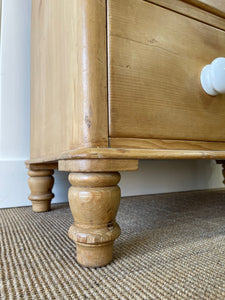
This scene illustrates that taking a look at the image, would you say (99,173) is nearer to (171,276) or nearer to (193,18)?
(171,276)

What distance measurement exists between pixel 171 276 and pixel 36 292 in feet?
0.58

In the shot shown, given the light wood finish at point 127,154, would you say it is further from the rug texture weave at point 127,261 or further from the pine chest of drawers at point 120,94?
the rug texture weave at point 127,261

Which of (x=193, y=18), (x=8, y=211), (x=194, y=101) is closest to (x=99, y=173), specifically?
(x=194, y=101)

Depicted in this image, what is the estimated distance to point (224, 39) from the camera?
56 cm

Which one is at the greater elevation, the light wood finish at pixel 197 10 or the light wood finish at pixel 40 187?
the light wood finish at pixel 197 10

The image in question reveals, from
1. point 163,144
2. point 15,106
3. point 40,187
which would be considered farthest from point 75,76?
point 15,106

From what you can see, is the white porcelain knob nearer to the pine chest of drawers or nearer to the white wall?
the pine chest of drawers

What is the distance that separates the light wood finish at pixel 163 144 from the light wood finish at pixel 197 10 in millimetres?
253

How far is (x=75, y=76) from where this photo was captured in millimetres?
407

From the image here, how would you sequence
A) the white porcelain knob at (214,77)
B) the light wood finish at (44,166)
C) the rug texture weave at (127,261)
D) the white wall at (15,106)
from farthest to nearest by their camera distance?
the white wall at (15,106), the light wood finish at (44,166), the white porcelain knob at (214,77), the rug texture weave at (127,261)

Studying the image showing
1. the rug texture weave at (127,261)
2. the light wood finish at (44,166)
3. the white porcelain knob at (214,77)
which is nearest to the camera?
the rug texture weave at (127,261)

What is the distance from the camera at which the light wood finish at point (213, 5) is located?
52 centimetres

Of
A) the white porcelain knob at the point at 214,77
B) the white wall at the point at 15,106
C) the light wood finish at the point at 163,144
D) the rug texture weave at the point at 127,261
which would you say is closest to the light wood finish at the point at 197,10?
the white porcelain knob at the point at 214,77

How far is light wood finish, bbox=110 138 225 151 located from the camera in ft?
1.33
